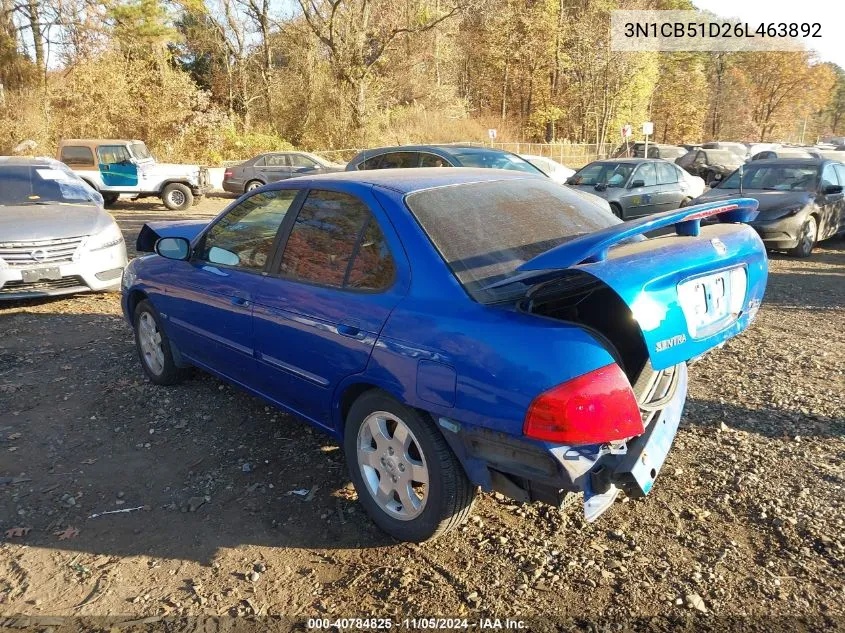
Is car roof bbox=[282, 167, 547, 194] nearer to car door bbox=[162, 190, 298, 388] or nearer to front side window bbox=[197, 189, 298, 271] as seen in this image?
front side window bbox=[197, 189, 298, 271]

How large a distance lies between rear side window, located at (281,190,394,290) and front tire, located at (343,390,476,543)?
23.0 inches

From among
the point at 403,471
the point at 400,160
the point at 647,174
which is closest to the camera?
the point at 403,471

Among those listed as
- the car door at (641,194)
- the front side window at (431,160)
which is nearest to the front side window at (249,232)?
the front side window at (431,160)

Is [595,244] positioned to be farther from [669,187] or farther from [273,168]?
[273,168]

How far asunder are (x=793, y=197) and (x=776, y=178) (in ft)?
3.45

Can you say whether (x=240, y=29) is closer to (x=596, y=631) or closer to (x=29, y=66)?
(x=29, y=66)

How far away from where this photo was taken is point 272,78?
34.5 meters

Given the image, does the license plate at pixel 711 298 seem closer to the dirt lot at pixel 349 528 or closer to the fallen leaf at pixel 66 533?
the dirt lot at pixel 349 528

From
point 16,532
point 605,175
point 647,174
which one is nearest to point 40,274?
point 16,532

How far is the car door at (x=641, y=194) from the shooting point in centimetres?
1265

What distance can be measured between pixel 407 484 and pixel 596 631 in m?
0.96

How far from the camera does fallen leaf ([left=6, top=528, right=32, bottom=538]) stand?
10.2ft

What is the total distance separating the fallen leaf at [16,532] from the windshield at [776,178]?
11.7m

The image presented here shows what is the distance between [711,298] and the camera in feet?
8.75
